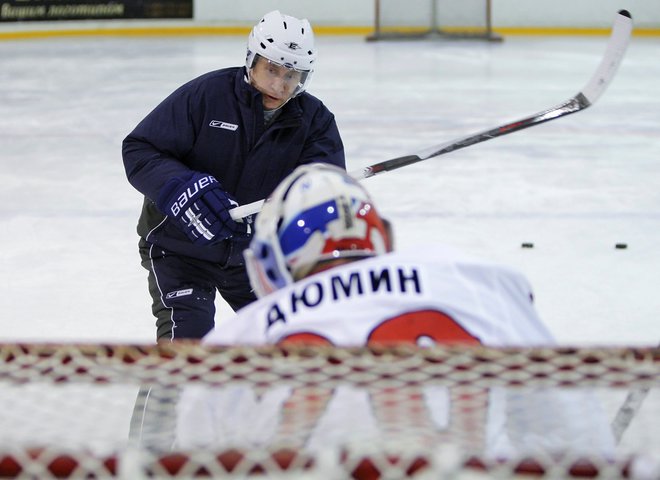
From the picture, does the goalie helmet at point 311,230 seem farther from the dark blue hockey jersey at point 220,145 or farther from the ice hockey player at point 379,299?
the dark blue hockey jersey at point 220,145

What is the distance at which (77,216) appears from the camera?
4.64 m

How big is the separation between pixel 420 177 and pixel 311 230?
3.91 metres

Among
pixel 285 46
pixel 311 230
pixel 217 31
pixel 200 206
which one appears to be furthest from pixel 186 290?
pixel 217 31

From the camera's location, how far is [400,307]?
132 cm

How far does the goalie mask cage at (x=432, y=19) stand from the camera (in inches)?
454

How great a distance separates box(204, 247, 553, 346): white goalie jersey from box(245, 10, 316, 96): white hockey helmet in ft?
4.17

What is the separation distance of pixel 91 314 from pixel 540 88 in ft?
17.0

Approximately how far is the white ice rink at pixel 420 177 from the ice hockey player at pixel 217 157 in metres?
0.75

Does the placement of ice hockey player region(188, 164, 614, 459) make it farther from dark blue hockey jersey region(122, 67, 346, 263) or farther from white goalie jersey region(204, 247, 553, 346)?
dark blue hockey jersey region(122, 67, 346, 263)

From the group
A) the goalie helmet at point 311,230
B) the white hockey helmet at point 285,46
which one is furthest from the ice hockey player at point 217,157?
the goalie helmet at point 311,230

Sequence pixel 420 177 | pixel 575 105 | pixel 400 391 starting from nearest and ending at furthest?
1. pixel 400 391
2. pixel 575 105
3. pixel 420 177

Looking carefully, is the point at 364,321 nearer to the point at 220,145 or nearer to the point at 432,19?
the point at 220,145

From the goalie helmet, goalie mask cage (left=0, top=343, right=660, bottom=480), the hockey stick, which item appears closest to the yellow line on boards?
the hockey stick

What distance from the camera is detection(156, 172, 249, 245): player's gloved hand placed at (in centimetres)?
248
